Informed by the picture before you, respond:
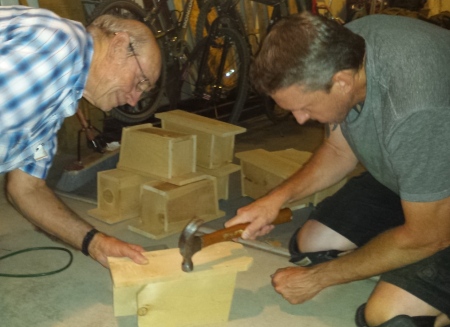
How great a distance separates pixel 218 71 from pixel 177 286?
314 centimetres

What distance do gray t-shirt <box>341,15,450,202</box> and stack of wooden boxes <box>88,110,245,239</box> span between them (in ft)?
4.73

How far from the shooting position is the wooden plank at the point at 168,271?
2006 millimetres

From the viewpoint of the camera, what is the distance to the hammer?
76.2 inches

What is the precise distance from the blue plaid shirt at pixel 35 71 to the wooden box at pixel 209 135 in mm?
1774

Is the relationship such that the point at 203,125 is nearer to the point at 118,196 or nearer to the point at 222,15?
the point at 118,196

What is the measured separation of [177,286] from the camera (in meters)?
2.09

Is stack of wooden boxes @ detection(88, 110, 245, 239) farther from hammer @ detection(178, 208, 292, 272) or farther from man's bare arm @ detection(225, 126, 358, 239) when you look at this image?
hammer @ detection(178, 208, 292, 272)

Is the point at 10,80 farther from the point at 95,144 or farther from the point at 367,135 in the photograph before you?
the point at 95,144

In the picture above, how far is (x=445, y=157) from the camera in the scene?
1.74 metres

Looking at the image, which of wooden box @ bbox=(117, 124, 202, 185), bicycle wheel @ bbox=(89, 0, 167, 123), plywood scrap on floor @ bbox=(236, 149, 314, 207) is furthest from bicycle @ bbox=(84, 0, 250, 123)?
plywood scrap on floor @ bbox=(236, 149, 314, 207)

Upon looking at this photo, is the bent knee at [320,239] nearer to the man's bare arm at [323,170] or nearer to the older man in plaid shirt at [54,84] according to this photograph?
the man's bare arm at [323,170]

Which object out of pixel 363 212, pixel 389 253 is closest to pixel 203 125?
pixel 363 212

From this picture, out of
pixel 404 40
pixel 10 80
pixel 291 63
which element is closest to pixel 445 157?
pixel 404 40

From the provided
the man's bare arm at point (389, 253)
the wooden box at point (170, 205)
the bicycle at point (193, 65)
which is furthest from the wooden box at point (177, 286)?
the bicycle at point (193, 65)
